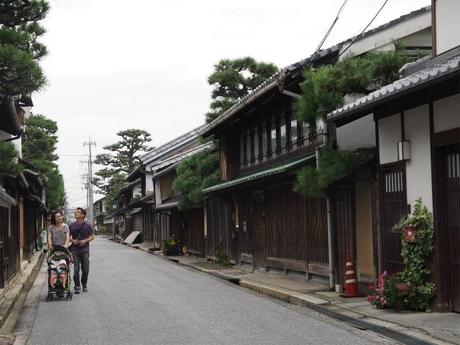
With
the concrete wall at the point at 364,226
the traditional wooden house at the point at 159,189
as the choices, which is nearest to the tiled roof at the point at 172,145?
the traditional wooden house at the point at 159,189

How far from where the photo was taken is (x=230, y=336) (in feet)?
28.3

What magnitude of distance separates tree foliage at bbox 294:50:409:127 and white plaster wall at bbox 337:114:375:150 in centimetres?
120

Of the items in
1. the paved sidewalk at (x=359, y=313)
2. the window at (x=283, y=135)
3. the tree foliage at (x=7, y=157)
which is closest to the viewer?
the paved sidewalk at (x=359, y=313)

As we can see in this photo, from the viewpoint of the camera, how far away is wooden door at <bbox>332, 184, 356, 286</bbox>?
13023 millimetres

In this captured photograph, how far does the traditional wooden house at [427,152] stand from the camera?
9.21 meters

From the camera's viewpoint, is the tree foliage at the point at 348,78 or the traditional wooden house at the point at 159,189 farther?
the traditional wooden house at the point at 159,189

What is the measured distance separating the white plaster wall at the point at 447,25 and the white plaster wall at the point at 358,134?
2.55 metres

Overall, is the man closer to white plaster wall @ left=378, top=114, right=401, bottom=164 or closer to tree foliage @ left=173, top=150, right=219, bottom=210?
white plaster wall @ left=378, top=114, right=401, bottom=164

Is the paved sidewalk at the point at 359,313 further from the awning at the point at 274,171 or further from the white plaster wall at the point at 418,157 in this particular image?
the awning at the point at 274,171

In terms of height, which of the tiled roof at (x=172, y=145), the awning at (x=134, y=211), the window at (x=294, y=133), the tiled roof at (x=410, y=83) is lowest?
the awning at (x=134, y=211)

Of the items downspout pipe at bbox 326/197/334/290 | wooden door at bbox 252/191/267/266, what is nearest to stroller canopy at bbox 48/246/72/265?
downspout pipe at bbox 326/197/334/290

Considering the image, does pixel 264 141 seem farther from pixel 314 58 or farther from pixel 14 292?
pixel 14 292

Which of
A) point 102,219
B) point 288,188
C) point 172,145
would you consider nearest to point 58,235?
point 288,188

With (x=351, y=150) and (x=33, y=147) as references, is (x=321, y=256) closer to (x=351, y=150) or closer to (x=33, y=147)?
→ (x=351, y=150)
